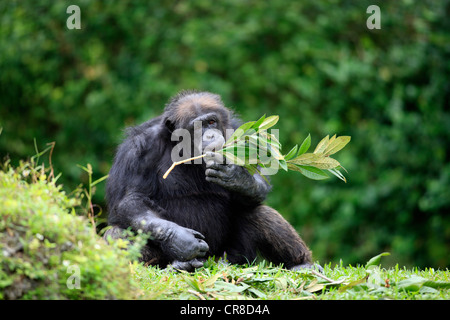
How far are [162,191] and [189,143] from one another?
61 centimetres

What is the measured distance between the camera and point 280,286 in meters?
4.86

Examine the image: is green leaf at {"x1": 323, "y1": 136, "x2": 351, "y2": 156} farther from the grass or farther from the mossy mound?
the mossy mound

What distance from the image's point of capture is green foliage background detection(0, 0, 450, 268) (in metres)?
11.4

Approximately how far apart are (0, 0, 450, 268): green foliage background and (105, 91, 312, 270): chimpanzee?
5301 millimetres

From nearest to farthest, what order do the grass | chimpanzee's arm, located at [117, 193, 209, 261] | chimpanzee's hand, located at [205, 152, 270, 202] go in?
1. the grass
2. chimpanzee's arm, located at [117, 193, 209, 261]
3. chimpanzee's hand, located at [205, 152, 270, 202]

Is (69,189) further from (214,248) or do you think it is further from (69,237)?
(69,237)

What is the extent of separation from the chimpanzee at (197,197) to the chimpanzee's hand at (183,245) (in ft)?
0.61

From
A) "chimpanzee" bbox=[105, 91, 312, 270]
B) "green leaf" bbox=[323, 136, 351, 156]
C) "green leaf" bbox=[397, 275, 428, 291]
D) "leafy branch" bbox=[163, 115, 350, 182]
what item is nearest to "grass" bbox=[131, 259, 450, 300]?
"green leaf" bbox=[397, 275, 428, 291]

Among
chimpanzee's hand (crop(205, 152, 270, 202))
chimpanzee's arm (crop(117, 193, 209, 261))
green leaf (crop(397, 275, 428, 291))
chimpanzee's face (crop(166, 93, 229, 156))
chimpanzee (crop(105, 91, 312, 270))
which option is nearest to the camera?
green leaf (crop(397, 275, 428, 291))

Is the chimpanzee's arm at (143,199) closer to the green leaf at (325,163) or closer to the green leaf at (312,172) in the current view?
the green leaf at (312,172)

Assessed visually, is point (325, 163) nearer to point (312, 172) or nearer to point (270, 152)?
point (312, 172)

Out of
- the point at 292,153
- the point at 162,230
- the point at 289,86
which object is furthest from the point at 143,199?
Answer: the point at 289,86

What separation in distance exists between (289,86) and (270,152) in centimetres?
759

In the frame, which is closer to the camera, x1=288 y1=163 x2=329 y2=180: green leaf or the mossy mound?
the mossy mound
